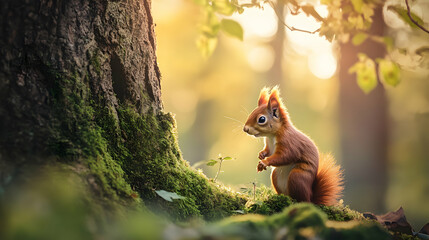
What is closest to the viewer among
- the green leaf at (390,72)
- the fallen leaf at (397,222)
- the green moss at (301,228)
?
the green moss at (301,228)

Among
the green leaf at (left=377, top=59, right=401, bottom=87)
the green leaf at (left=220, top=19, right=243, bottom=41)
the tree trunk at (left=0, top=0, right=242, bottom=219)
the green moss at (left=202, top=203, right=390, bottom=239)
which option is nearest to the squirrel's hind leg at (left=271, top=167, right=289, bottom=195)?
the tree trunk at (left=0, top=0, right=242, bottom=219)

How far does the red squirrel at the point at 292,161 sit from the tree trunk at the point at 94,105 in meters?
0.40

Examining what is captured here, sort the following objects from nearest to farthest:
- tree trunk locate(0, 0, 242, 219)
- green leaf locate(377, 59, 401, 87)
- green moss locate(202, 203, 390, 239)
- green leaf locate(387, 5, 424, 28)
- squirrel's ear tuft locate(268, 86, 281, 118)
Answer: green moss locate(202, 203, 390, 239) < tree trunk locate(0, 0, 242, 219) < green leaf locate(387, 5, 424, 28) < green leaf locate(377, 59, 401, 87) < squirrel's ear tuft locate(268, 86, 281, 118)

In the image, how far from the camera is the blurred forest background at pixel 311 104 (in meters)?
8.39

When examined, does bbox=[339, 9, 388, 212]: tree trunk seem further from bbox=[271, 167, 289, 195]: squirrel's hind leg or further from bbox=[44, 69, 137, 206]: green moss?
bbox=[44, 69, 137, 206]: green moss

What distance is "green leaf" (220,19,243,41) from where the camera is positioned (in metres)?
1.55

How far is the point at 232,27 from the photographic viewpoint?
1.56m

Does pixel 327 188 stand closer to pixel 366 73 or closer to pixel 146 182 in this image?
pixel 366 73

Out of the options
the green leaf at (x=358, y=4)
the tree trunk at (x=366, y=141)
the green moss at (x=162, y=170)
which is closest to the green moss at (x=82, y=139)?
the green moss at (x=162, y=170)

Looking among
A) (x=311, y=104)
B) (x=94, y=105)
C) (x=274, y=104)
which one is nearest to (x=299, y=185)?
(x=274, y=104)

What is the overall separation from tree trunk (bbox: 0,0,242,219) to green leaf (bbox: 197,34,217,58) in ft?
2.30

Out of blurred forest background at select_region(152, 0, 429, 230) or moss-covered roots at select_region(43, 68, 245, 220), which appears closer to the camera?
moss-covered roots at select_region(43, 68, 245, 220)

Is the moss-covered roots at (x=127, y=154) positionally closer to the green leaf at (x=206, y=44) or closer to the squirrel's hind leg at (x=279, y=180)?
the squirrel's hind leg at (x=279, y=180)

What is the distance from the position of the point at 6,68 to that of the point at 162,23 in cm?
1224
